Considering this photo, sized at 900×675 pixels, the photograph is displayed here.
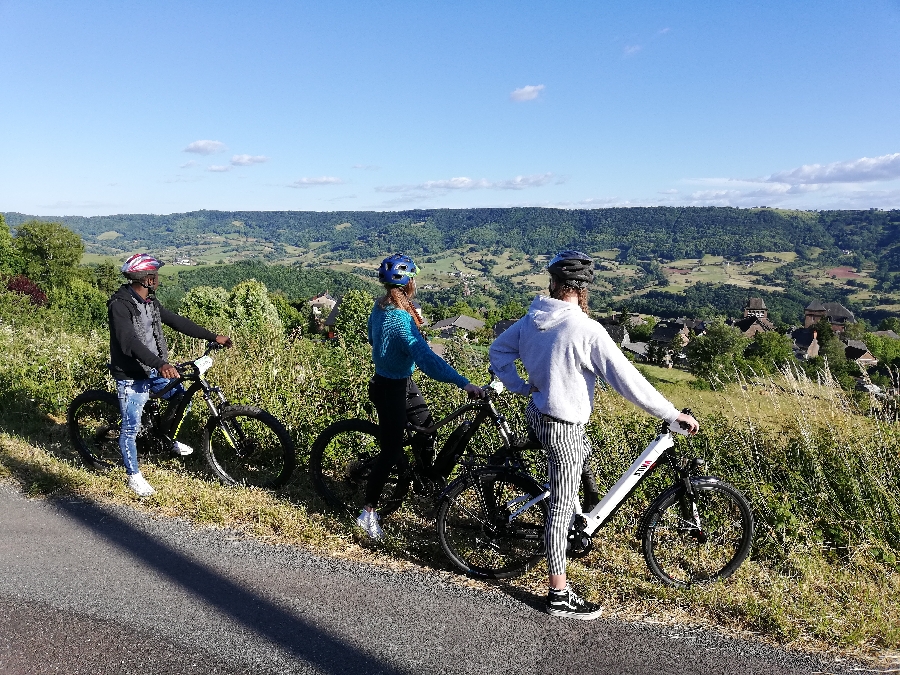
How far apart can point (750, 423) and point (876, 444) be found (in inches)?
37.6

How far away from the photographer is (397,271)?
150 inches

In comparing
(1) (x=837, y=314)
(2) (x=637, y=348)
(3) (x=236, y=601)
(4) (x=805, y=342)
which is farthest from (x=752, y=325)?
(3) (x=236, y=601)

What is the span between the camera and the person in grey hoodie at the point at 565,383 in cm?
306

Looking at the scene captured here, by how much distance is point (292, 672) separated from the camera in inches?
112

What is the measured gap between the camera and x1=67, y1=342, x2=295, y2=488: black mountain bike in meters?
4.89

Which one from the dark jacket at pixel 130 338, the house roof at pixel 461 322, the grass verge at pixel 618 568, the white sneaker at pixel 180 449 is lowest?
the house roof at pixel 461 322

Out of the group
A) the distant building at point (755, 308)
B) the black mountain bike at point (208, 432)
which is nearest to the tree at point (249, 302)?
the black mountain bike at point (208, 432)

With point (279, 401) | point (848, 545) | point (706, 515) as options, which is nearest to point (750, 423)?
point (848, 545)

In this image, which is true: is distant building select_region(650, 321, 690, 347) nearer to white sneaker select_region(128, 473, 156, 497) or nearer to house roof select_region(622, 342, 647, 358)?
house roof select_region(622, 342, 647, 358)

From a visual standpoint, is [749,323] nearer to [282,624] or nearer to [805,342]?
[805,342]

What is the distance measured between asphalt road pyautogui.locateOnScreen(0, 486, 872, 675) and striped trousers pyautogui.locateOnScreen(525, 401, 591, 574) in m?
0.40

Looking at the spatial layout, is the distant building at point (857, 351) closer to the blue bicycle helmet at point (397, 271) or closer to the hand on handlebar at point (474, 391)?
the hand on handlebar at point (474, 391)

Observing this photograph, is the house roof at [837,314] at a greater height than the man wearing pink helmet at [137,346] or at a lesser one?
lesser

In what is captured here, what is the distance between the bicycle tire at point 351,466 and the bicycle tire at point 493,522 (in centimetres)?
61
